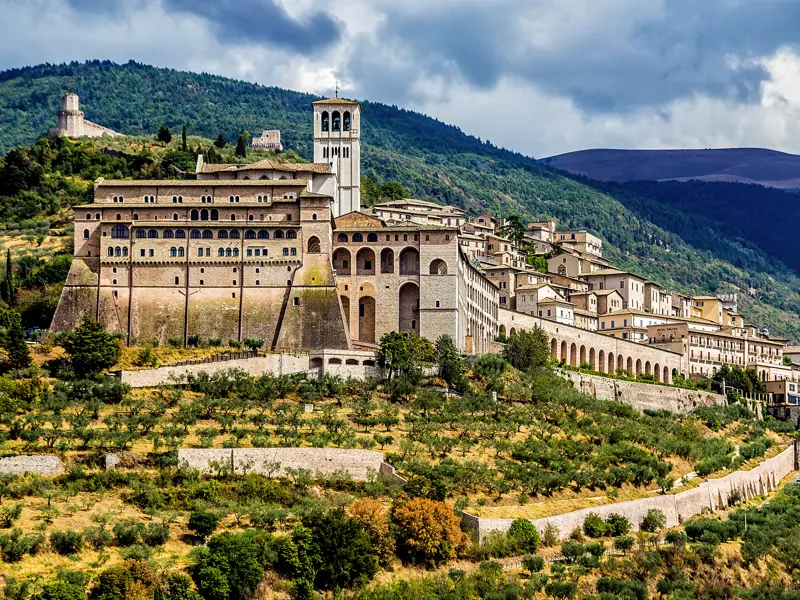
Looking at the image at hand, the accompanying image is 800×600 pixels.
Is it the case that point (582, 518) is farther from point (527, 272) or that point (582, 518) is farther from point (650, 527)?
point (527, 272)

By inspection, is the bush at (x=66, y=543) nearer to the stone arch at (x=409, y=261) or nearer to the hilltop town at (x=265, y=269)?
the hilltop town at (x=265, y=269)

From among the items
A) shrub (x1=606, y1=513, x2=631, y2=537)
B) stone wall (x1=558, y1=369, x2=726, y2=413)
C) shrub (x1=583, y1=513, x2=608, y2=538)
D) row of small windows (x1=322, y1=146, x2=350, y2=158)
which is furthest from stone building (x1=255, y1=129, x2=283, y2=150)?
shrub (x1=583, y1=513, x2=608, y2=538)

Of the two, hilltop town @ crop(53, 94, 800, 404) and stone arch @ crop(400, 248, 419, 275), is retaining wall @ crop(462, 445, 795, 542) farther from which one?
stone arch @ crop(400, 248, 419, 275)

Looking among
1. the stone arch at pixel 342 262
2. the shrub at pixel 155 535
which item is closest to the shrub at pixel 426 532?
the shrub at pixel 155 535

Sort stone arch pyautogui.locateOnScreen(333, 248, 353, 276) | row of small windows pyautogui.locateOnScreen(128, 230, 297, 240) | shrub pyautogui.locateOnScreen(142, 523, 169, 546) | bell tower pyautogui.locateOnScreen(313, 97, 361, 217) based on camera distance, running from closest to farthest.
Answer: shrub pyautogui.locateOnScreen(142, 523, 169, 546) < row of small windows pyautogui.locateOnScreen(128, 230, 297, 240) < stone arch pyautogui.locateOnScreen(333, 248, 353, 276) < bell tower pyautogui.locateOnScreen(313, 97, 361, 217)

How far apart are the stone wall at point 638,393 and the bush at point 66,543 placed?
40.0 meters

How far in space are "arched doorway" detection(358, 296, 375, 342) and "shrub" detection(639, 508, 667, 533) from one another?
22740mm

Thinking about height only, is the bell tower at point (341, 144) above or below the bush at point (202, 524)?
above

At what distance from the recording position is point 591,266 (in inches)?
4599

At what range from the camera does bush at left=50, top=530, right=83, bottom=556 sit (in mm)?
50219

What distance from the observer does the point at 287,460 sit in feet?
195

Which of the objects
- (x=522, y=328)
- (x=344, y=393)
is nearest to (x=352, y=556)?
(x=344, y=393)

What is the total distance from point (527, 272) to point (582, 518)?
144ft

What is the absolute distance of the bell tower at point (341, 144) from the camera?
95875mm
